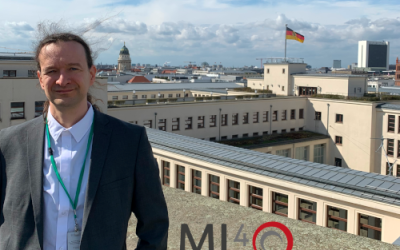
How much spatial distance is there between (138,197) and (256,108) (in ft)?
181

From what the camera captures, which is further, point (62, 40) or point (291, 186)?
point (291, 186)

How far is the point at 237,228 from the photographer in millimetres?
6156

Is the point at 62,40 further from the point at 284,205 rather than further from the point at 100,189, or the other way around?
the point at 284,205

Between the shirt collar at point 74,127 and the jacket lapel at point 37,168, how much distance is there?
8 cm

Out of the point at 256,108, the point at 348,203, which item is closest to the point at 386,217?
the point at 348,203

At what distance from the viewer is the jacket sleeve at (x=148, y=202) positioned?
10.2ft

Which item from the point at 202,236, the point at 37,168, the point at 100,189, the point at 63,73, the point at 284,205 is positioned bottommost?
the point at 284,205

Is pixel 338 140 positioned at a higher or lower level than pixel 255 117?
lower

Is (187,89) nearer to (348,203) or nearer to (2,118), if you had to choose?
(2,118)

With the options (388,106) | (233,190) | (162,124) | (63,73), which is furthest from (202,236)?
(388,106)

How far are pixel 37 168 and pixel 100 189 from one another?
0.47 metres

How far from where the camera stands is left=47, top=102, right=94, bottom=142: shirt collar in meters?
Result: 3.07

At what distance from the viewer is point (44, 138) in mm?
3119

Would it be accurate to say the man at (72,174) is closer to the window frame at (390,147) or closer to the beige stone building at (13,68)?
the beige stone building at (13,68)
